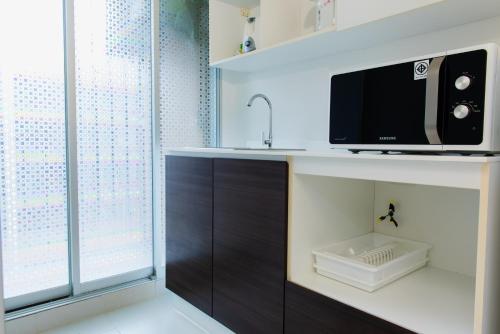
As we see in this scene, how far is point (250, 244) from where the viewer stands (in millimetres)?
1427

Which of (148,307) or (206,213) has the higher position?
(206,213)

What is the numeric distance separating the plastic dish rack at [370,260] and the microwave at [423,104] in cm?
43

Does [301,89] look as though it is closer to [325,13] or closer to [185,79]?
[325,13]

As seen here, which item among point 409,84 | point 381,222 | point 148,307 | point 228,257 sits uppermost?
point 409,84

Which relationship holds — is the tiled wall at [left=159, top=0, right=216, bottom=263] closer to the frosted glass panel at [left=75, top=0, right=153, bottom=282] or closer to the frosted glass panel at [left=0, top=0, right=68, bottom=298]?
the frosted glass panel at [left=75, top=0, right=153, bottom=282]

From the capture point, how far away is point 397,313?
1.01 metres

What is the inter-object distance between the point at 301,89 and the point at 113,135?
3.91ft

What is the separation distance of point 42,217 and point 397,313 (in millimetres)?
1834

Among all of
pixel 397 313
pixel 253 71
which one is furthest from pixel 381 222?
pixel 253 71

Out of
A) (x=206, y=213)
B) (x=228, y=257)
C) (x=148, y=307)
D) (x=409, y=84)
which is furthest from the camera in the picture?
(x=148, y=307)

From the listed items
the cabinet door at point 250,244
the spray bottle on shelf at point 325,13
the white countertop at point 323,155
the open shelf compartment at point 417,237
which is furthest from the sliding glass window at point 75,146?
the open shelf compartment at point 417,237

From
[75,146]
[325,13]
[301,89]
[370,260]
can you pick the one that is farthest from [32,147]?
[370,260]

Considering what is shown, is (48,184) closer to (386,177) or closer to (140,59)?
(140,59)

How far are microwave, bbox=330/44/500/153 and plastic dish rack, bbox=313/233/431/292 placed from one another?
43 centimetres
